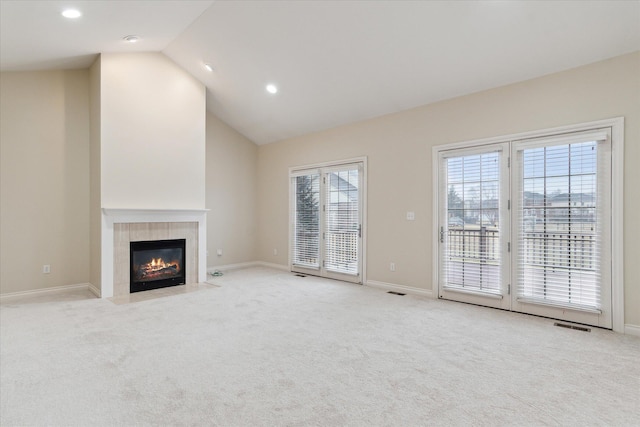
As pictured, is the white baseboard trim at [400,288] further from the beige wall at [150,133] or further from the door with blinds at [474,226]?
the beige wall at [150,133]

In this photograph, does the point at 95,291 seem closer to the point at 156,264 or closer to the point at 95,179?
the point at 156,264

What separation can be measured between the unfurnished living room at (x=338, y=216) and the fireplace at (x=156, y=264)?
31mm

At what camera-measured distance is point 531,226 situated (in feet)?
12.6

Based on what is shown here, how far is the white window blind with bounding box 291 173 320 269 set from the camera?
247 inches

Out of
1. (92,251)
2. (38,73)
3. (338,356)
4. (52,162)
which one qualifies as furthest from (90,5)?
(338,356)

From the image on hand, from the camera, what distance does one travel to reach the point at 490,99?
4.14 m

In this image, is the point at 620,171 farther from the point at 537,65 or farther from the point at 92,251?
the point at 92,251

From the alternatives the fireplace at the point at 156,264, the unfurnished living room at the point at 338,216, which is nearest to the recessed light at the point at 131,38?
the unfurnished living room at the point at 338,216

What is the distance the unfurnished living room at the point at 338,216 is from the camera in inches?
88.8

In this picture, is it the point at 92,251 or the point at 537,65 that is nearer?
the point at 537,65

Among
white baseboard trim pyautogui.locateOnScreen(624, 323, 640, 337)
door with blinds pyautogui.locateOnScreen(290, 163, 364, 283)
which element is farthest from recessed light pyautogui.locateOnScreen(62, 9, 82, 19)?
white baseboard trim pyautogui.locateOnScreen(624, 323, 640, 337)

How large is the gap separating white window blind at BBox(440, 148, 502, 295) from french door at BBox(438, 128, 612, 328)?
0.01 m

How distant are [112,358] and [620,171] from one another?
16.2 ft

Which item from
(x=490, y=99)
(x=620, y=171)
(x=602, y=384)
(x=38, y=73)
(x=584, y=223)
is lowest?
(x=602, y=384)
